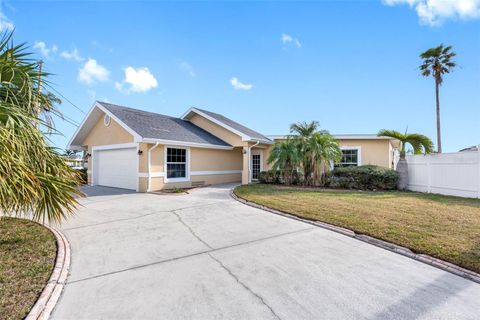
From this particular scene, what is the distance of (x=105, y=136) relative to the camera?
1484cm

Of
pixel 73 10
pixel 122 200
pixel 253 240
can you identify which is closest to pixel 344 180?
pixel 253 240

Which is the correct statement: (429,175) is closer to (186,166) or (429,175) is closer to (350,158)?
(350,158)

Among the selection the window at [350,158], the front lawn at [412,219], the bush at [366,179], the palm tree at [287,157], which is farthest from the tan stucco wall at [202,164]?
the window at [350,158]

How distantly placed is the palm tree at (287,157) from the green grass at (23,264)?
10656 millimetres

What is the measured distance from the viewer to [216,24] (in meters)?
13.9

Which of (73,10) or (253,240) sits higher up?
(73,10)

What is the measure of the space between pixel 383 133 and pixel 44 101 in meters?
15.6

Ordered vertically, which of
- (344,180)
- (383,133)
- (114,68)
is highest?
(114,68)

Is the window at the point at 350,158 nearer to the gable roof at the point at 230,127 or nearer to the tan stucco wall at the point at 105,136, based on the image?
the gable roof at the point at 230,127

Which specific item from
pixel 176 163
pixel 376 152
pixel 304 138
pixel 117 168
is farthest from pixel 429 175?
pixel 117 168

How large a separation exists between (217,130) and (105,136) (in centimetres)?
727

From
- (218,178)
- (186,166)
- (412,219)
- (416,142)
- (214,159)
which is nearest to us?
(412,219)

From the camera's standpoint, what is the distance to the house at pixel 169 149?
12781mm

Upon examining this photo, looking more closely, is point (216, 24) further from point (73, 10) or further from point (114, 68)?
point (73, 10)
